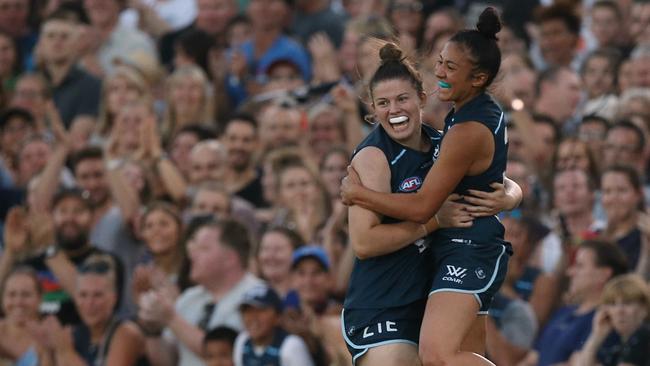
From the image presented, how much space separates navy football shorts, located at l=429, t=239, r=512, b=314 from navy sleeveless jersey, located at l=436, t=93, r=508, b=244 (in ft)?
Result: 0.13

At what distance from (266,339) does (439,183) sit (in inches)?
141

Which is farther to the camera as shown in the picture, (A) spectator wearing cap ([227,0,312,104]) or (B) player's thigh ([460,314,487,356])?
(A) spectator wearing cap ([227,0,312,104])

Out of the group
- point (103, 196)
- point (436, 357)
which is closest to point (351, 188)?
point (436, 357)

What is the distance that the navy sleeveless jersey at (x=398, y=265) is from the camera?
7.96 metres

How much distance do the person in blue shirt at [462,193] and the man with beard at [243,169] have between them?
19.4 feet

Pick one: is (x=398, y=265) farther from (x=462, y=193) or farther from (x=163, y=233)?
(x=163, y=233)

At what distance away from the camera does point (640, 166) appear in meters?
12.7

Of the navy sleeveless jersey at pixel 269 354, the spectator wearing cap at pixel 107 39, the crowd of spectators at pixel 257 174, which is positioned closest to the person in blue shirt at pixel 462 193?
the crowd of spectators at pixel 257 174

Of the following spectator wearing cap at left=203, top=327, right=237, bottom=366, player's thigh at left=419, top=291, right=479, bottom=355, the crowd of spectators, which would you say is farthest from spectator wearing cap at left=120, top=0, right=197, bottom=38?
player's thigh at left=419, top=291, right=479, bottom=355

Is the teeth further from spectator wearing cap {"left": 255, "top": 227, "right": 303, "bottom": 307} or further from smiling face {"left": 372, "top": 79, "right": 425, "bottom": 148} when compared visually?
spectator wearing cap {"left": 255, "top": 227, "right": 303, "bottom": 307}

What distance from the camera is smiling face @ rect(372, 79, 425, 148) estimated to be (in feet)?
26.0

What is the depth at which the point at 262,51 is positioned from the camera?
52.7ft

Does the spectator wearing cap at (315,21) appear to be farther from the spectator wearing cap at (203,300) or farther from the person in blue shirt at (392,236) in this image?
the person in blue shirt at (392,236)

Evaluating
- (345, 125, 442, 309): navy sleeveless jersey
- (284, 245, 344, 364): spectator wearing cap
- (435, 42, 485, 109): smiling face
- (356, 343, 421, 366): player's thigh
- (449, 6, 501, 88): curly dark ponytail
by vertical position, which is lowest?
(284, 245, 344, 364): spectator wearing cap
